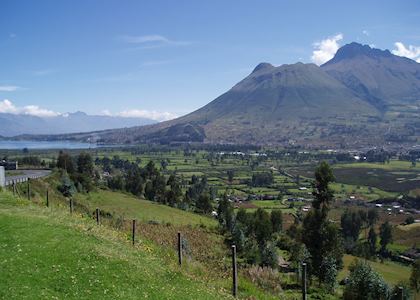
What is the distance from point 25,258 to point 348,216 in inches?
4742

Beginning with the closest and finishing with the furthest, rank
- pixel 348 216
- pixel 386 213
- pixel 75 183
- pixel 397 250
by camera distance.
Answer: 1. pixel 75 183
2. pixel 397 250
3. pixel 348 216
4. pixel 386 213

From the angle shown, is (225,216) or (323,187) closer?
(323,187)

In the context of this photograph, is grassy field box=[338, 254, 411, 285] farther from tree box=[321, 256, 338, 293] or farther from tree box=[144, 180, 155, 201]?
tree box=[144, 180, 155, 201]

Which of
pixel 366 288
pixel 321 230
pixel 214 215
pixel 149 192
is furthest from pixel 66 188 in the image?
pixel 214 215

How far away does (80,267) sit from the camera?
1688 cm

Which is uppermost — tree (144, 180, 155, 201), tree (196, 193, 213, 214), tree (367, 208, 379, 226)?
tree (144, 180, 155, 201)

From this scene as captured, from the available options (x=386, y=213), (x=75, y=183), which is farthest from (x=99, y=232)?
(x=386, y=213)

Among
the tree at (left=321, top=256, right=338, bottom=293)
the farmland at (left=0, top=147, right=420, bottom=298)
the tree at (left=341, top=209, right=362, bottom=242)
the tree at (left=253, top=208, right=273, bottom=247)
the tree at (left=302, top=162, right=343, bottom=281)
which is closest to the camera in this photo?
the farmland at (left=0, top=147, right=420, bottom=298)

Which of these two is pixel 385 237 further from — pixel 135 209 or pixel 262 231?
pixel 135 209

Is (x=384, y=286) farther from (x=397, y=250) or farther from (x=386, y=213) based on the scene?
(x=386, y=213)

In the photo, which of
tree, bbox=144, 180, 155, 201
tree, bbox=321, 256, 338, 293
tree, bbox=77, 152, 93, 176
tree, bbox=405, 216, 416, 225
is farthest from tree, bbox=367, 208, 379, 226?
tree, bbox=321, 256, 338, 293

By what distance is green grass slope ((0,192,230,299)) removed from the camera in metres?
14.6

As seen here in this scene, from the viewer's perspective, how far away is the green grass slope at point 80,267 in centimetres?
1460

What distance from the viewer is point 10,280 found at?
48.0ft
